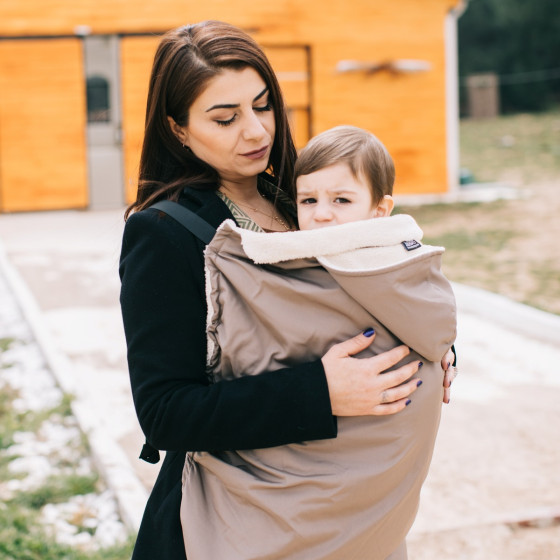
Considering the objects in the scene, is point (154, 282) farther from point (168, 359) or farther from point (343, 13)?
point (343, 13)

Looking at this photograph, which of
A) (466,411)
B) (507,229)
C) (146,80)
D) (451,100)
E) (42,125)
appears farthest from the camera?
(451,100)

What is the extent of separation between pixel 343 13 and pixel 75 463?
42.7 ft

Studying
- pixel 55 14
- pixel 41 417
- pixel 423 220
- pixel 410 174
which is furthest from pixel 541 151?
pixel 41 417

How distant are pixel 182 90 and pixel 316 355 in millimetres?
608

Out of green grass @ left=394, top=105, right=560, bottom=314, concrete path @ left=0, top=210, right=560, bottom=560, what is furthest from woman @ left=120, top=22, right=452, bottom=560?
green grass @ left=394, top=105, right=560, bottom=314

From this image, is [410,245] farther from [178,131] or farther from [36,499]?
[36,499]

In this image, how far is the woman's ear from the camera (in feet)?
5.94

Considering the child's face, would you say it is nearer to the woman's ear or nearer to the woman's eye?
the woman's eye

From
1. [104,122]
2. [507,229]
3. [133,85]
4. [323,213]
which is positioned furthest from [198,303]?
[133,85]

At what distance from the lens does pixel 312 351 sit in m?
1.59

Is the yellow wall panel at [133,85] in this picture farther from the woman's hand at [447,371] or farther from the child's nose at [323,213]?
the woman's hand at [447,371]

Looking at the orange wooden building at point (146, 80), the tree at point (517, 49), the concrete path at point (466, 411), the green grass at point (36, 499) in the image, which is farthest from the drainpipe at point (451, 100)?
the tree at point (517, 49)

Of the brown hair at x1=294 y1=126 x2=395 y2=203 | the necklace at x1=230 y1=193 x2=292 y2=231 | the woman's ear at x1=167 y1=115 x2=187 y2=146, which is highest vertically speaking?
the woman's ear at x1=167 y1=115 x2=187 y2=146

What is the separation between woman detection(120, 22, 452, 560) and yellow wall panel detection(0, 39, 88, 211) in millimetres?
13945
